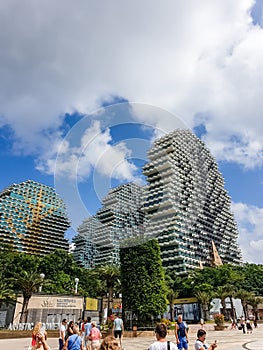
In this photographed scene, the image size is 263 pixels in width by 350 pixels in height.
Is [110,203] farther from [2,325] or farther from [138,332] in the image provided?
[2,325]

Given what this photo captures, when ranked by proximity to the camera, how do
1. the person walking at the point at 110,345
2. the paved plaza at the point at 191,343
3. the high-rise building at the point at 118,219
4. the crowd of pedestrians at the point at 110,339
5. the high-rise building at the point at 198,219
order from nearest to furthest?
1. the person walking at the point at 110,345
2. the crowd of pedestrians at the point at 110,339
3. the high-rise building at the point at 118,219
4. the paved plaza at the point at 191,343
5. the high-rise building at the point at 198,219

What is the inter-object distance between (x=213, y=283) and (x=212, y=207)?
5118 cm

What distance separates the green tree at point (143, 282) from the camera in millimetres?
25422

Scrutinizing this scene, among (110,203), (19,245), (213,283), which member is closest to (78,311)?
(110,203)

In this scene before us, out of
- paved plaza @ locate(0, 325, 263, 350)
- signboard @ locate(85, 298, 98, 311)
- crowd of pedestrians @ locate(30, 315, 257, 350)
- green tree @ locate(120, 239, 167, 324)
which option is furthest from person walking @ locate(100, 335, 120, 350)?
signboard @ locate(85, 298, 98, 311)

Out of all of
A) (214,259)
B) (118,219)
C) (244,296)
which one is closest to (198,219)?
(214,259)

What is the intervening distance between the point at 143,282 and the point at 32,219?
117433 millimetres

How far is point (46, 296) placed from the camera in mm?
33406

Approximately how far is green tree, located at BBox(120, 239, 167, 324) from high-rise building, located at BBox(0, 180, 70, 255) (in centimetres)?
9017

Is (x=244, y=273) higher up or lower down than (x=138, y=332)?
higher up

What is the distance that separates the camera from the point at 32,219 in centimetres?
13438

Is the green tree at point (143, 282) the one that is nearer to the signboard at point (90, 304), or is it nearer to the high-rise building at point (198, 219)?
the signboard at point (90, 304)

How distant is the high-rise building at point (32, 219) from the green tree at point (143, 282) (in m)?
90.2

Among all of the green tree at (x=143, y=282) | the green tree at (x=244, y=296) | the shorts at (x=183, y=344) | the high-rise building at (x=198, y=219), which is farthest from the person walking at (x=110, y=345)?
the high-rise building at (x=198, y=219)
